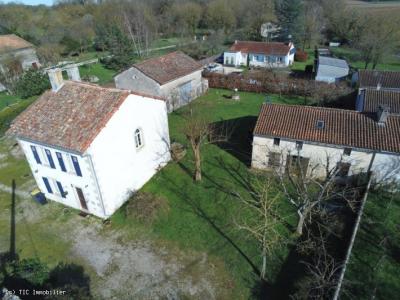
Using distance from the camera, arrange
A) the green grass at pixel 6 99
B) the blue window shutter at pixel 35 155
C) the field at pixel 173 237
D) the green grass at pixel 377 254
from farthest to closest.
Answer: the green grass at pixel 6 99 → the blue window shutter at pixel 35 155 → the field at pixel 173 237 → the green grass at pixel 377 254

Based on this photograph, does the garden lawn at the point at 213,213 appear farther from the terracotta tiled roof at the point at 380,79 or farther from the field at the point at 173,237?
the terracotta tiled roof at the point at 380,79

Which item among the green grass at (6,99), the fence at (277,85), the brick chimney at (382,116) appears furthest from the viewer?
the green grass at (6,99)

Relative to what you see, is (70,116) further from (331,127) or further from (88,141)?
(331,127)

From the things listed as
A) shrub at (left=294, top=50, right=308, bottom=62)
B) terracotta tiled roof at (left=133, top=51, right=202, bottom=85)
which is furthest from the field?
shrub at (left=294, top=50, right=308, bottom=62)

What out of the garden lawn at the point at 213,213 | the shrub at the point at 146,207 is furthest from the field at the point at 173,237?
the shrub at the point at 146,207

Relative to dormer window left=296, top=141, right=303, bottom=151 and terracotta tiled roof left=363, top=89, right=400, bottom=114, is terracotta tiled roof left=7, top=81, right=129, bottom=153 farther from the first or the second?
terracotta tiled roof left=363, top=89, right=400, bottom=114

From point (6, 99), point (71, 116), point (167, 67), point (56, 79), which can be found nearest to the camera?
point (71, 116)

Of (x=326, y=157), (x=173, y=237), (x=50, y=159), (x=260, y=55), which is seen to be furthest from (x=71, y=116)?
(x=260, y=55)

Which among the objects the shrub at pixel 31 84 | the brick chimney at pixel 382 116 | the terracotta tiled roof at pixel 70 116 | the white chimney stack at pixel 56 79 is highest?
the white chimney stack at pixel 56 79
